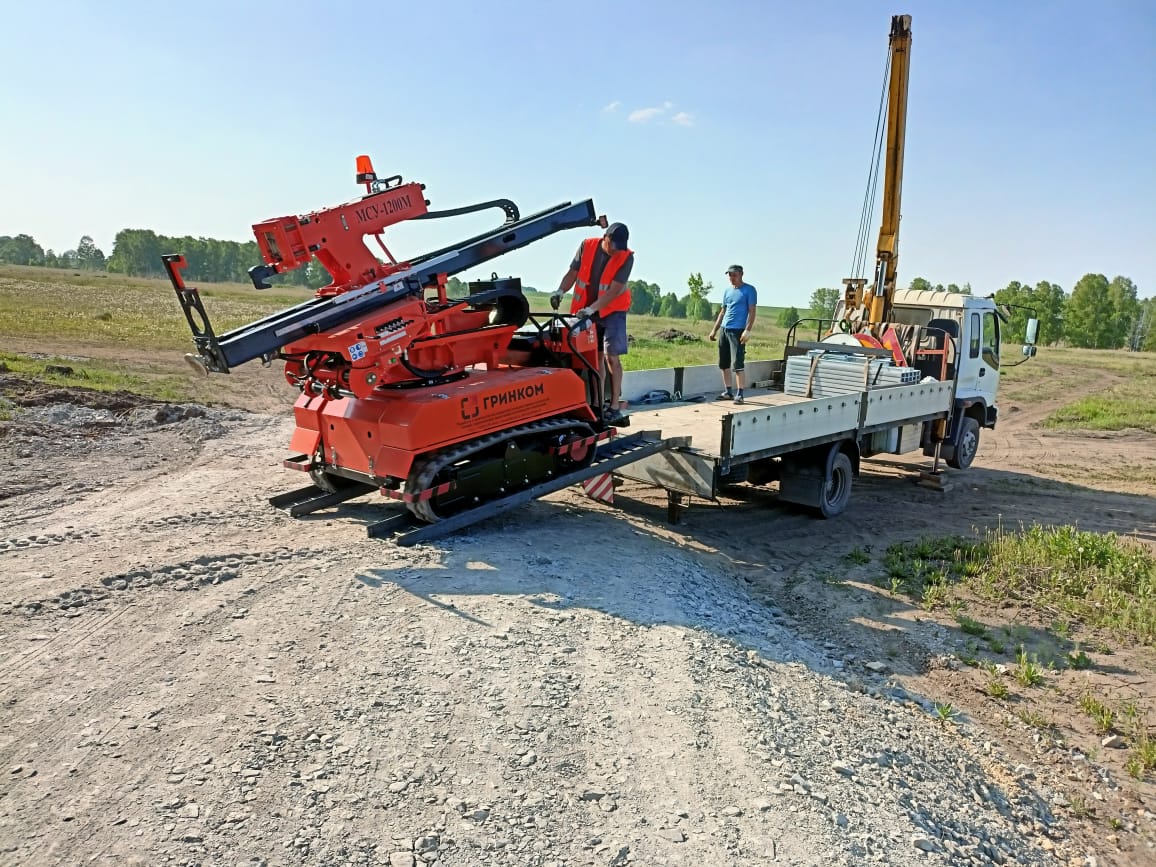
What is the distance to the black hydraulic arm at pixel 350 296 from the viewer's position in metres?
5.30

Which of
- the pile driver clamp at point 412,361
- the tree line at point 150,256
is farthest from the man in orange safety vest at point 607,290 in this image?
the tree line at point 150,256

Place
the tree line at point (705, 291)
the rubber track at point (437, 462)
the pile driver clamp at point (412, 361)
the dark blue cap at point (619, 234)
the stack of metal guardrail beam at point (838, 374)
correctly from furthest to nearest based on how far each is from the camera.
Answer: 1. the tree line at point (705, 291)
2. the stack of metal guardrail beam at point (838, 374)
3. the dark blue cap at point (619, 234)
4. the rubber track at point (437, 462)
5. the pile driver clamp at point (412, 361)

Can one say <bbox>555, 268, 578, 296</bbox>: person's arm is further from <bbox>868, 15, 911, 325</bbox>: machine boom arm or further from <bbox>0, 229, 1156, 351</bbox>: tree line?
<bbox>0, 229, 1156, 351</bbox>: tree line

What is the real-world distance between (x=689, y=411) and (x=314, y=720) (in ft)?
21.2

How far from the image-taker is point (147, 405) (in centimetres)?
1210

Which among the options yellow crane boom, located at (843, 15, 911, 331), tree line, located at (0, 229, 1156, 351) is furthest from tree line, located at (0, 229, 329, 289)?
yellow crane boom, located at (843, 15, 911, 331)

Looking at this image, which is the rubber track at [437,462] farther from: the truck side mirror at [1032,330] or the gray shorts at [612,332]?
the truck side mirror at [1032,330]

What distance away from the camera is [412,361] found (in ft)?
Result: 21.3

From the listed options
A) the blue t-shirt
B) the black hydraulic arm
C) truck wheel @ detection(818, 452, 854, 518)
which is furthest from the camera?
the blue t-shirt

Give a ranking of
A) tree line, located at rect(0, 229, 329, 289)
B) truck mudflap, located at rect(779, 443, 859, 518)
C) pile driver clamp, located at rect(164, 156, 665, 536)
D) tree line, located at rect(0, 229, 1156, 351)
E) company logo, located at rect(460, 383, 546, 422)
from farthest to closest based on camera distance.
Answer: tree line, located at rect(0, 229, 329, 289) < tree line, located at rect(0, 229, 1156, 351) < truck mudflap, located at rect(779, 443, 859, 518) < company logo, located at rect(460, 383, 546, 422) < pile driver clamp, located at rect(164, 156, 665, 536)

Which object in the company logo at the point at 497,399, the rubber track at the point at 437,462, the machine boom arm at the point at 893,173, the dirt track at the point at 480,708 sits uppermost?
the machine boom arm at the point at 893,173

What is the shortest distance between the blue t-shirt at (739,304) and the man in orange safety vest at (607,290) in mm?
2342

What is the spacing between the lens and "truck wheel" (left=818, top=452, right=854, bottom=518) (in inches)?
354

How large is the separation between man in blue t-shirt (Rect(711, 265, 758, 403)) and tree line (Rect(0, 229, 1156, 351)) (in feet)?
65.3
